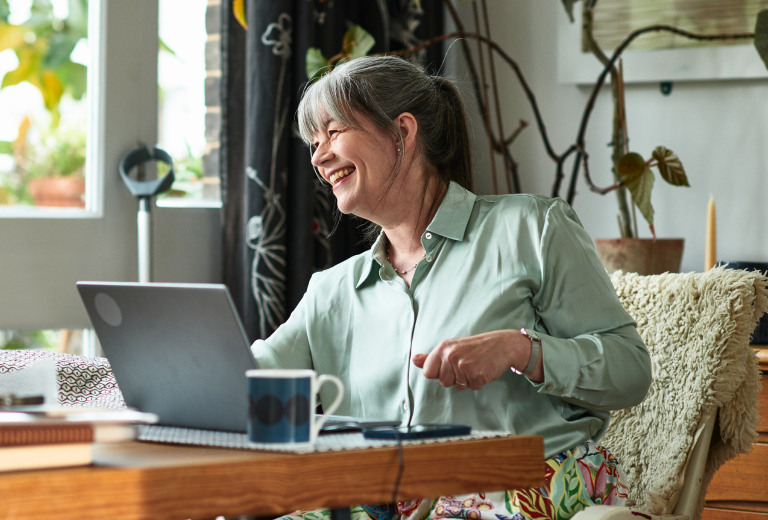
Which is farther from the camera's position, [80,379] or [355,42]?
[355,42]

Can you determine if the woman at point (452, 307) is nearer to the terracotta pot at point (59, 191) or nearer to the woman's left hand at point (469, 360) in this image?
the woman's left hand at point (469, 360)

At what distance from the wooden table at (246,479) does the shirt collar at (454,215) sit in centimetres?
53

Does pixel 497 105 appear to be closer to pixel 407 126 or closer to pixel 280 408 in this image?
pixel 407 126

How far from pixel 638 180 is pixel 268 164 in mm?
861

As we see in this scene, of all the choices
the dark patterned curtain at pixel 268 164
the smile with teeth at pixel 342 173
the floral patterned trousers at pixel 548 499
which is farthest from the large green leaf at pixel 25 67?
the floral patterned trousers at pixel 548 499

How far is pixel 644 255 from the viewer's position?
1.89 meters

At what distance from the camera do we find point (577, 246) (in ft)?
3.85

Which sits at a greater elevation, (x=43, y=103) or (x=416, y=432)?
(x=43, y=103)

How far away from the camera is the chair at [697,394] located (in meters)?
1.21

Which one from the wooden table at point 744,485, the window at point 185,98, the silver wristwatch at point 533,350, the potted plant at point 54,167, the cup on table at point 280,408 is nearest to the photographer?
the cup on table at point 280,408

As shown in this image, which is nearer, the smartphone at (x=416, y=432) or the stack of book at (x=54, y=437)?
the stack of book at (x=54, y=437)

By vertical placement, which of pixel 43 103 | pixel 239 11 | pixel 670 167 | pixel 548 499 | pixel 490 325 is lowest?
pixel 548 499

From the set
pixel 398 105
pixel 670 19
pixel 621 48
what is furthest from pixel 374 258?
pixel 670 19

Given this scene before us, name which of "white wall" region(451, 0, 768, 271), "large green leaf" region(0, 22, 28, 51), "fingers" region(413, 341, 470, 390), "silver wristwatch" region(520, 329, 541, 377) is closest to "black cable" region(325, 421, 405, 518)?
"fingers" region(413, 341, 470, 390)
